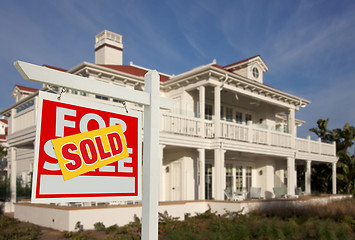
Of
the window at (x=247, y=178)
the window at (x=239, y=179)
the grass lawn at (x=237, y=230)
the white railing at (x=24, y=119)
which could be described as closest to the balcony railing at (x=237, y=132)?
the window at (x=239, y=179)

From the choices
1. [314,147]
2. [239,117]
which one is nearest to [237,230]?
[239,117]

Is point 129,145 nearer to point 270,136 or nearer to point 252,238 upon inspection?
point 252,238

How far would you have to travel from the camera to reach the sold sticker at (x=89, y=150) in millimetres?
2438

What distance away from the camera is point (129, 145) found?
280 cm

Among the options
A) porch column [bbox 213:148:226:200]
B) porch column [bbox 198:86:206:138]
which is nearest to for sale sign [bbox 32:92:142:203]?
porch column [bbox 198:86:206:138]

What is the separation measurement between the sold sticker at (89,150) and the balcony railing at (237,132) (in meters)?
11.7

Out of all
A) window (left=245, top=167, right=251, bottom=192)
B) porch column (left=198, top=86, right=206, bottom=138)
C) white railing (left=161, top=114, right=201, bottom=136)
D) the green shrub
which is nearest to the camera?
the green shrub

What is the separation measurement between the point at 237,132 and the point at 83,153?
15.0 meters

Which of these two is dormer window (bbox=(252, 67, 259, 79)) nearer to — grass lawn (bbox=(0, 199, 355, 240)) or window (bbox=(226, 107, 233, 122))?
window (bbox=(226, 107, 233, 122))

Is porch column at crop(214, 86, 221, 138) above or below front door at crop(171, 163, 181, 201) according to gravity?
above

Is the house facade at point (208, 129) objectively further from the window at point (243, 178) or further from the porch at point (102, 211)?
the porch at point (102, 211)

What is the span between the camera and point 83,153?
2.52 metres

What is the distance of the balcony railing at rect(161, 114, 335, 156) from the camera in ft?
49.0

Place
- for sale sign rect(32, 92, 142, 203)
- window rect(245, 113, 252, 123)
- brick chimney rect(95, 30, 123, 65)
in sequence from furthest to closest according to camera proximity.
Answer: window rect(245, 113, 252, 123) → brick chimney rect(95, 30, 123, 65) → for sale sign rect(32, 92, 142, 203)
